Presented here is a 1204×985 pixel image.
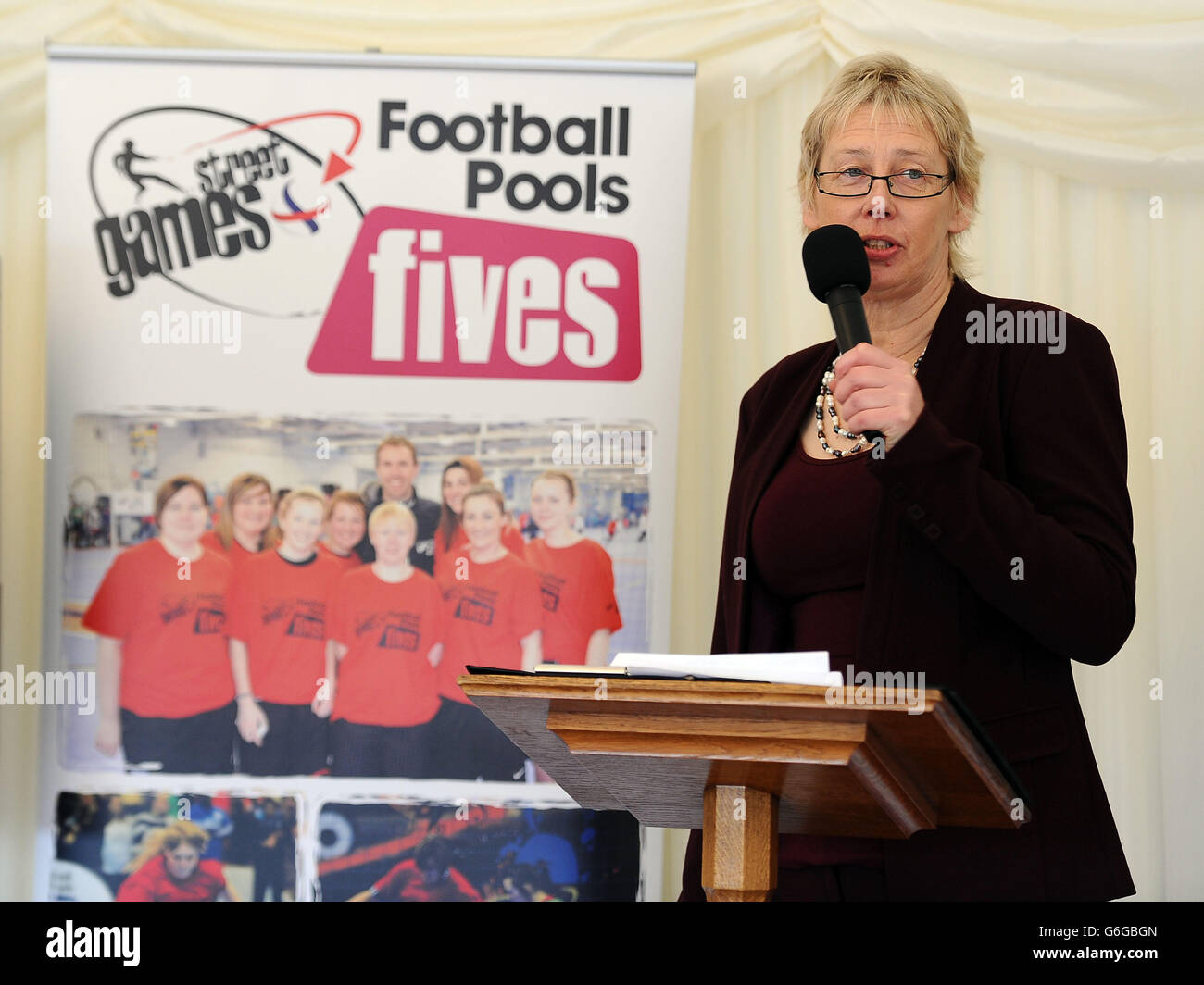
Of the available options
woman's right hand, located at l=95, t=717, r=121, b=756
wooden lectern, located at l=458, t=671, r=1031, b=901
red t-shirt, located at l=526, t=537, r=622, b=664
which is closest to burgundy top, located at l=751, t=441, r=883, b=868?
wooden lectern, located at l=458, t=671, r=1031, b=901

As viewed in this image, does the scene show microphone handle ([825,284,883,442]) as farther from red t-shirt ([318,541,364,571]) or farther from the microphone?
red t-shirt ([318,541,364,571])

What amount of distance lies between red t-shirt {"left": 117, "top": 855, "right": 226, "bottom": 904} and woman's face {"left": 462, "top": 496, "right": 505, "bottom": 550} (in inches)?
34.8

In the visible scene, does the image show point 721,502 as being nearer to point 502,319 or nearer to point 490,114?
point 502,319

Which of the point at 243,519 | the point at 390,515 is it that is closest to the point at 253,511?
the point at 243,519

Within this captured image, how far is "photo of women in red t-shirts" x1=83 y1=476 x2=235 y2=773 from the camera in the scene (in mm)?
2842

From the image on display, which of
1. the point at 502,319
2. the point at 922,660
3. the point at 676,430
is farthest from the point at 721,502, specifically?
the point at 922,660

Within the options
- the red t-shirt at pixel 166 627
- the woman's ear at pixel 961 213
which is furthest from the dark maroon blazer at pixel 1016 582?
the red t-shirt at pixel 166 627

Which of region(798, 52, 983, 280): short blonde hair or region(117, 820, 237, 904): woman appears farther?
region(117, 820, 237, 904): woman

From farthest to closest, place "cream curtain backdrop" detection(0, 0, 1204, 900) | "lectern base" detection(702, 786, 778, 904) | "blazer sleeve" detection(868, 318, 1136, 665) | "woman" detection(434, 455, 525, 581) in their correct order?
"cream curtain backdrop" detection(0, 0, 1204, 900) < "woman" detection(434, 455, 525, 581) < "blazer sleeve" detection(868, 318, 1136, 665) < "lectern base" detection(702, 786, 778, 904)

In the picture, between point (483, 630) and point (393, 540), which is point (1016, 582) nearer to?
point (483, 630)

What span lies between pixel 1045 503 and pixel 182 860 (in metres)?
2.08

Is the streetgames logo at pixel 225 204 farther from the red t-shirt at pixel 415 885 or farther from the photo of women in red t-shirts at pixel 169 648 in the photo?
the red t-shirt at pixel 415 885

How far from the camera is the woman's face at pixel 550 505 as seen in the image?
2.90 metres

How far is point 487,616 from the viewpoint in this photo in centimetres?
288
